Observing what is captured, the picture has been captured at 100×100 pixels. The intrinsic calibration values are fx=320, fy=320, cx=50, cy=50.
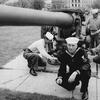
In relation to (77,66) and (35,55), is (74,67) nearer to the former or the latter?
(77,66)

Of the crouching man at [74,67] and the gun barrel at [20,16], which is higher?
the gun barrel at [20,16]

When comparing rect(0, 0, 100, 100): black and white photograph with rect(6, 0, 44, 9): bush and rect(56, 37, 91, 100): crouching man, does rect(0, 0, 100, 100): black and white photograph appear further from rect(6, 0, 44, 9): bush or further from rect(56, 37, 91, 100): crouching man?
rect(6, 0, 44, 9): bush

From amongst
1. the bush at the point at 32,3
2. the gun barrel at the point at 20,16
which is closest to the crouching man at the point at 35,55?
the gun barrel at the point at 20,16

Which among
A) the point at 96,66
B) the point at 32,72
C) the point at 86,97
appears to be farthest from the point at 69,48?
the point at 96,66

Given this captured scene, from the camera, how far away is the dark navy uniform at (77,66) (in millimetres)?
5293

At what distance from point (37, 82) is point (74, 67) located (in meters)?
1.32

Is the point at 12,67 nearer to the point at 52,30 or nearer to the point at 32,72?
the point at 32,72

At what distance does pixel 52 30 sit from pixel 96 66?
164cm

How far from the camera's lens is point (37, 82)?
6.50 m

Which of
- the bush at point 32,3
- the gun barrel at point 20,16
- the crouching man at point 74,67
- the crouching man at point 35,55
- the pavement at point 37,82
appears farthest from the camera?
the bush at point 32,3

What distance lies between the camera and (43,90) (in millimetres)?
6004

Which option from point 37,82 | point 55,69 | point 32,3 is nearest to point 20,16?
point 37,82

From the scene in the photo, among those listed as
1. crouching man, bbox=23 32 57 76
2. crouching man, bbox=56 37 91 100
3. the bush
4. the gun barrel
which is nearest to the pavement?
crouching man, bbox=23 32 57 76

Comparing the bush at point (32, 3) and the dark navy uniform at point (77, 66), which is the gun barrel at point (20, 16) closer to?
the dark navy uniform at point (77, 66)
